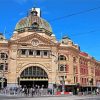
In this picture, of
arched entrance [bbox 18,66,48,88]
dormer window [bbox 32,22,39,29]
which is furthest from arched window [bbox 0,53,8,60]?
dormer window [bbox 32,22,39,29]

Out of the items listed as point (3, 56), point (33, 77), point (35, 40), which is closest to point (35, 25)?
point (35, 40)

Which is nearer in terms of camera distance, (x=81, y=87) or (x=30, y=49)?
(x=30, y=49)

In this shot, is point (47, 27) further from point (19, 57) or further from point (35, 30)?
point (19, 57)

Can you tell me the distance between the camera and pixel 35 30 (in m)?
91.4

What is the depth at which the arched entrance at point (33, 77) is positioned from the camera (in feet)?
273

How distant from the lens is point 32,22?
9450 centimetres

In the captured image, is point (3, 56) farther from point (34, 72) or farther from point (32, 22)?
point (32, 22)

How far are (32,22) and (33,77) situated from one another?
1957cm

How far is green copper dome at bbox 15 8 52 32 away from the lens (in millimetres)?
94000

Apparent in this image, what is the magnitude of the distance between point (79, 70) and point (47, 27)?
668 inches

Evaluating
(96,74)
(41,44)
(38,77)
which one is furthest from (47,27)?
(96,74)

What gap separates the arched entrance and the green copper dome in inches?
612

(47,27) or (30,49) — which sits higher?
(47,27)

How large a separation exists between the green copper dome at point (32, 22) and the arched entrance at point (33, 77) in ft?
51.0
